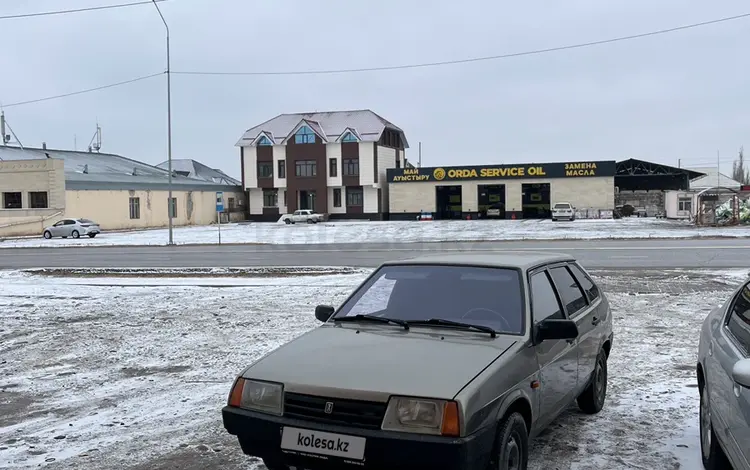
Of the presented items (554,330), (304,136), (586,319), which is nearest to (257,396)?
(554,330)

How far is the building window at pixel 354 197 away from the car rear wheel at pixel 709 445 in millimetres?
66793

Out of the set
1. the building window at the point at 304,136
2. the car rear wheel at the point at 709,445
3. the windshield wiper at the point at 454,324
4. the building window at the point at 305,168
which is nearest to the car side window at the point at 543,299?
the windshield wiper at the point at 454,324

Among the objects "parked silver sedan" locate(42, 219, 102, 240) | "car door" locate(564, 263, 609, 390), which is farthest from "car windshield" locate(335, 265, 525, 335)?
"parked silver sedan" locate(42, 219, 102, 240)

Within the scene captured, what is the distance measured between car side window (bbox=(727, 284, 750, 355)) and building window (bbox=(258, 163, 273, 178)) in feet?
233

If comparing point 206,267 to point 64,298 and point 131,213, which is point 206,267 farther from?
point 131,213

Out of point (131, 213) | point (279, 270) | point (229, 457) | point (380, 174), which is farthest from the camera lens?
point (380, 174)

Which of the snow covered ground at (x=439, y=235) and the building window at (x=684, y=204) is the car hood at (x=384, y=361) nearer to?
the snow covered ground at (x=439, y=235)

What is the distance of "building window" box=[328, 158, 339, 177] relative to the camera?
7162 cm

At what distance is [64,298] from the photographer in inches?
550

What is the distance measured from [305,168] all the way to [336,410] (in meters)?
69.8

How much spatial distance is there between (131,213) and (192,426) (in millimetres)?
58033

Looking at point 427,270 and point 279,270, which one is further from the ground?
point 427,270

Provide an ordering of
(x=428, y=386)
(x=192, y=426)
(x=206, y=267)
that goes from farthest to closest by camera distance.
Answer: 1. (x=206, y=267)
2. (x=192, y=426)
3. (x=428, y=386)

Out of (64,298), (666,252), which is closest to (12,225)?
(64,298)
